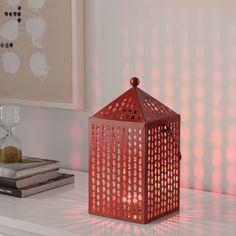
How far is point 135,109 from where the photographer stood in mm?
1467

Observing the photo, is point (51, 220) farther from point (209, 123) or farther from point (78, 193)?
point (209, 123)

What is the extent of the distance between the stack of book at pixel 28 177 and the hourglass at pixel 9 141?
0.03 metres

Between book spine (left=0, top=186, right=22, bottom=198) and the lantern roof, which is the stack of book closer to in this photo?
book spine (left=0, top=186, right=22, bottom=198)

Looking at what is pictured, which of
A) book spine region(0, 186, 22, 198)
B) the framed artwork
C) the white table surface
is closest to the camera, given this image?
the white table surface

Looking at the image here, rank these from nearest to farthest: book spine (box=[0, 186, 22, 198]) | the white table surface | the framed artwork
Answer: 1. the white table surface
2. book spine (box=[0, 186, 22, 198])
3. the framed artwork

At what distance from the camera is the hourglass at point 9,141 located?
1.76 meters

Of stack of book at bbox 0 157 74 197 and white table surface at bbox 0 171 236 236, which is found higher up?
stack of book at bbox 0 157 74 197

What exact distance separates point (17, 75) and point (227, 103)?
0.75 metres

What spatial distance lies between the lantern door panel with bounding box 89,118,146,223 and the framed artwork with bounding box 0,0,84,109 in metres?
0.47

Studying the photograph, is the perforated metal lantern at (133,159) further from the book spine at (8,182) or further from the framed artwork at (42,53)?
the framed artwork at (42,53)

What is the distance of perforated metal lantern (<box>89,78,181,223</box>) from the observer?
57.0 inches

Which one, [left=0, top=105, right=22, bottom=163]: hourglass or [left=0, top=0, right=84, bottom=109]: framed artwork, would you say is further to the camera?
[left=0, top=0, right=84, bottom=109]: framed artwork

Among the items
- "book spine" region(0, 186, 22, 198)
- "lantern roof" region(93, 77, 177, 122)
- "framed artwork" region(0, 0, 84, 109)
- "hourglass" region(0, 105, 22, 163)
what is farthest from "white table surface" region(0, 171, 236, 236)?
"framed artwork" region(0, 0, 84, 109)

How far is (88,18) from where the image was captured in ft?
6.33
